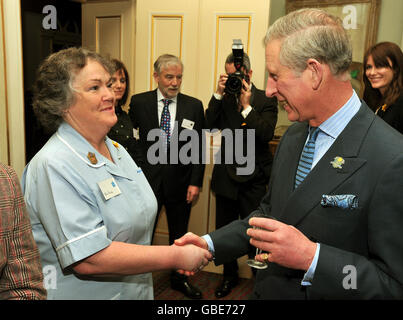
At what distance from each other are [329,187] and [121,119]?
2.05 metres

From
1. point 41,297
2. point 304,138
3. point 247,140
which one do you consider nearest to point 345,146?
point 304,138

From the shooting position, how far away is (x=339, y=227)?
1069 millimetres

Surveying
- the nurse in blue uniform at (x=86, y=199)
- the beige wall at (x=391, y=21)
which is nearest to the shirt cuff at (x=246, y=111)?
the nurse in blue uniform at (x=86, y=199)

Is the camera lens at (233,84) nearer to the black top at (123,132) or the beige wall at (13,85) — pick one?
the black top at (123,132)

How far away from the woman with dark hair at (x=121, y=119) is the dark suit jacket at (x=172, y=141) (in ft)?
0.73

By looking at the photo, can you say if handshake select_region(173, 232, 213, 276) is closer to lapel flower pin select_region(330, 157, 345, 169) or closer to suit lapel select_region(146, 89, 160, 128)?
lapel flower pin select_region(330, 157, 345, 169)

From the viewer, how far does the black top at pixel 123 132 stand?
2694mm

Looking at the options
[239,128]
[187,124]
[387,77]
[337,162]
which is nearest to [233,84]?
[239,128]

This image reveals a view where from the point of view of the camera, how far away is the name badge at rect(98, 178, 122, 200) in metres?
1.32

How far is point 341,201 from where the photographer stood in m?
1.05

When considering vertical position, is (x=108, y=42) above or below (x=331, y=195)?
above

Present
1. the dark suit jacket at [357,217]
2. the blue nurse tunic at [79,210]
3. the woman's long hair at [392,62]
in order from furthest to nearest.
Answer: the woman's long hair at [392,62] < the blue nurse tunic at [79,210] < the dark suit jacket at [357,217]
